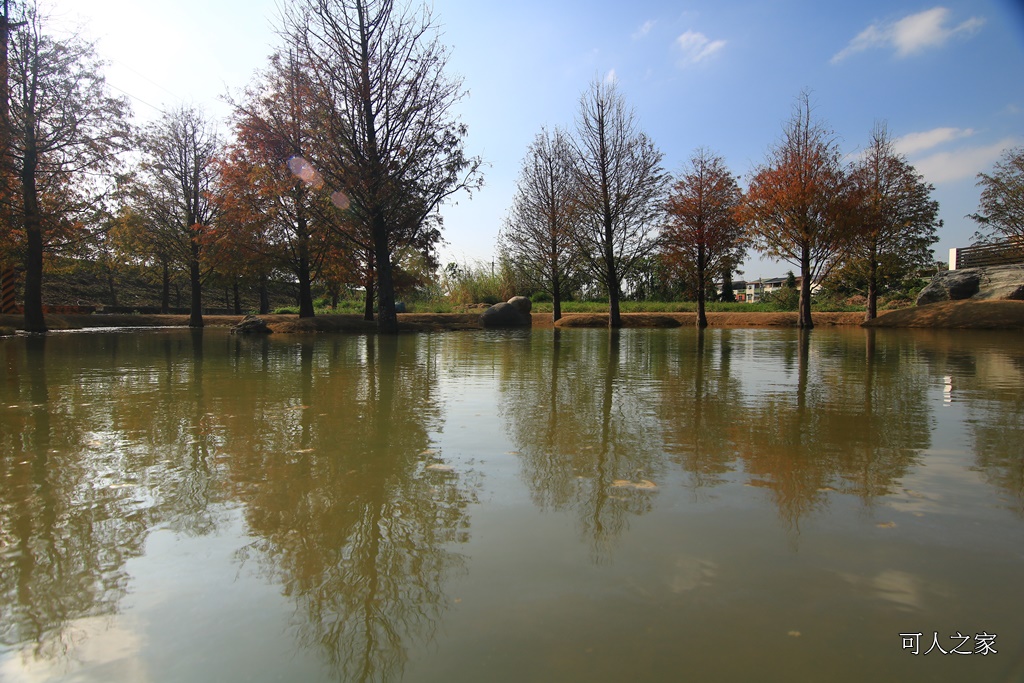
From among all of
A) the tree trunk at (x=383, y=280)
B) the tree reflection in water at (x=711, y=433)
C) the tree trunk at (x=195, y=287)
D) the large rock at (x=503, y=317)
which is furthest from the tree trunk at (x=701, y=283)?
the tree trunk at (x=195, y=287)

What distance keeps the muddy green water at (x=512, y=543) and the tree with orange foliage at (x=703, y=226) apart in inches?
848

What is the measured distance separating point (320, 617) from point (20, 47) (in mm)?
23844

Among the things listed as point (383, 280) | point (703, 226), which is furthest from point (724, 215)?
point (383, 280)

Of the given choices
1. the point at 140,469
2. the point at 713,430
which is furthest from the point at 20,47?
the point at 713,430

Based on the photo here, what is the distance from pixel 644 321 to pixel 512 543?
26.0 metres

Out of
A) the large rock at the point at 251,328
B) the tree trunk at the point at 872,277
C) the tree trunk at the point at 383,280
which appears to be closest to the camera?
the tree trunk at the point at 383,280

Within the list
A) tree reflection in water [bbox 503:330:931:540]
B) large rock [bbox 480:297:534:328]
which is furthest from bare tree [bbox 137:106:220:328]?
tree reflection in water [bbox 503:330:931:540]

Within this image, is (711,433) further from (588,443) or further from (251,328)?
(251,328)

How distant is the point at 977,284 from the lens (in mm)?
24562

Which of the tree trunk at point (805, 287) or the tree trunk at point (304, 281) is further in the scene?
the tree trunk at point (805, 287)

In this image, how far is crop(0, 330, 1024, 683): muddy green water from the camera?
155 centimetres

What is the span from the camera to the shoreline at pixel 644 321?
20156 millimetres

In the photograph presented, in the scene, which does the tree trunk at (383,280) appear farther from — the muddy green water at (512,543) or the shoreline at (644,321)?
the muddy green water at (512,543)

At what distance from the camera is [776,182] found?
890 inches
